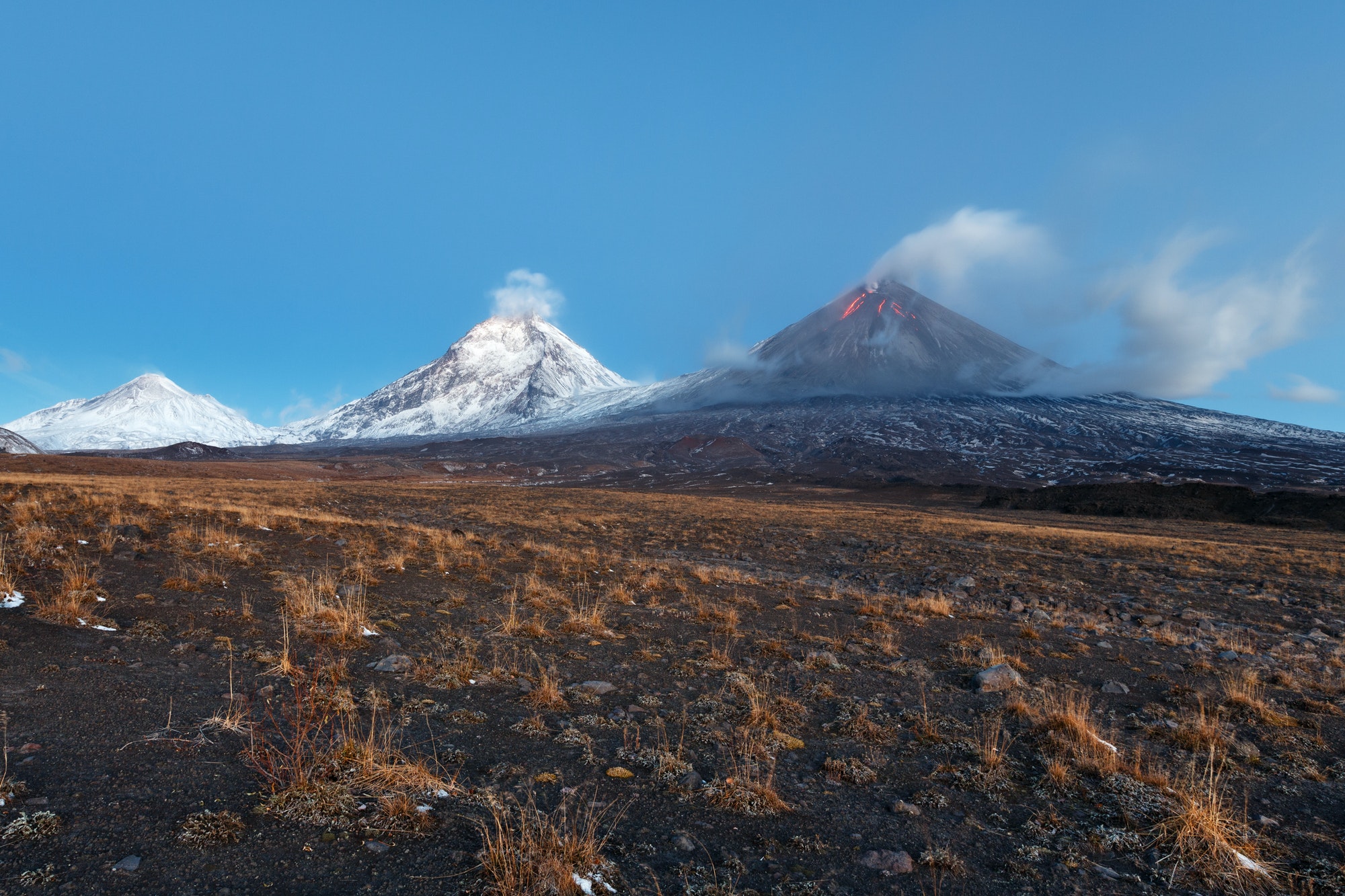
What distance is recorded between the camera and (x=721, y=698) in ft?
19.7

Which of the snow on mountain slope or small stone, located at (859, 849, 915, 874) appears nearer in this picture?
small stone, located at (859, 849, 915, 874)

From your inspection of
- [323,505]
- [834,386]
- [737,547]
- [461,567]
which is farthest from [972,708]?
[834,386]

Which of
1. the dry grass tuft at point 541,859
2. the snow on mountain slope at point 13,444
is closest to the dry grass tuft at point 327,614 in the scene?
the dry grass tuft at point 541,859

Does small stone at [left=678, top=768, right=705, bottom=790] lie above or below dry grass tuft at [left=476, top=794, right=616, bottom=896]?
below

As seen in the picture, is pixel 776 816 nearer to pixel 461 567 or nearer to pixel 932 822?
pixel 932 822

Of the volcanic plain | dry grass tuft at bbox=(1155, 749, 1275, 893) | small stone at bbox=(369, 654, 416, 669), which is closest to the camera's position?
the volcanic plain

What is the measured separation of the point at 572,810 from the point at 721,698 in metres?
2.56

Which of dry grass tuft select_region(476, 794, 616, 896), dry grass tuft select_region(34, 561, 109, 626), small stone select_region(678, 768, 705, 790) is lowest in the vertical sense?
small stone select_region(678, 768, 705, 790)

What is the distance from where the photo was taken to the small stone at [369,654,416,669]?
19.6ft

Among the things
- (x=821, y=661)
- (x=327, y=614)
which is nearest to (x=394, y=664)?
(x=327, y=614)

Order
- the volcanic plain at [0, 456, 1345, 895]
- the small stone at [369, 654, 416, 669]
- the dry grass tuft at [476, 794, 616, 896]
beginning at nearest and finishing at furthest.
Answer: the dry grass tuft at [476, 794, 616, 896]
the volcanic plain at [0, 456, 1345, 895]
the small stone at [369, 654, 416, 669]

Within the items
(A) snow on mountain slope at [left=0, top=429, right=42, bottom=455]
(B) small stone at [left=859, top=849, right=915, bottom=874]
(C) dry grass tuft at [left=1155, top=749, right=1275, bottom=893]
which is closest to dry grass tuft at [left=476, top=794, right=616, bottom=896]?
(B) small stone at [left=859, top=849, right=915, bottom=874]

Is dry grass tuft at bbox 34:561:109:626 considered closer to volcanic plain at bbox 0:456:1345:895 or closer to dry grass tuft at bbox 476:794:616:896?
volcanic plain at bbox 0:456:1345:895

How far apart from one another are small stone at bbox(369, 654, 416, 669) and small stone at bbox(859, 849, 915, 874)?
Result: 4.66 meters
